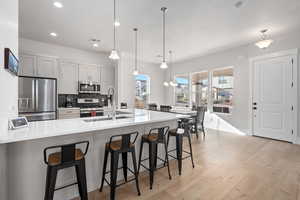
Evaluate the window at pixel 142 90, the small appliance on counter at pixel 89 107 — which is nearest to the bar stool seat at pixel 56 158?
the small appliance on counter at pixel 89 107

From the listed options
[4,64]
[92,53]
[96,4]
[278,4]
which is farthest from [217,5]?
[92,53]

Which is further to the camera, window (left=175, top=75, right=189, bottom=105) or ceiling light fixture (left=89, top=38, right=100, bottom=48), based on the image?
window (left=175, top=75, right=189, bottom=105)

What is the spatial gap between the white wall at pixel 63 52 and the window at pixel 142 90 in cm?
167

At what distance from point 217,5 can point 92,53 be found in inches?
177

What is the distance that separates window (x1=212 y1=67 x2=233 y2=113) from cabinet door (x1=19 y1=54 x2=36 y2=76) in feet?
20.3

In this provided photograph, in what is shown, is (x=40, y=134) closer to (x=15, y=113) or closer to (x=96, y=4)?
(x=15, y=113)

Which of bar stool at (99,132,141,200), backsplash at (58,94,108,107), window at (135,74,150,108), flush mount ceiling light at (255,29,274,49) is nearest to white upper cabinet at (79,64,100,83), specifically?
backsplash at (58,94,108,107)

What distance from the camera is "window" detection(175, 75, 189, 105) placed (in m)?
7.09

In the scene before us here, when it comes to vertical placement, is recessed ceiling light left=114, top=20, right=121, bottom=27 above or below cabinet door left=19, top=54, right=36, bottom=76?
above

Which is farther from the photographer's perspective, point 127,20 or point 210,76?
point 210,76

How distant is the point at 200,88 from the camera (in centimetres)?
647

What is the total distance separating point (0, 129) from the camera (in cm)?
124

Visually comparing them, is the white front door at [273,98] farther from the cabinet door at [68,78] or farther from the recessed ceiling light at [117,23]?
the cabinet door at [68,78]

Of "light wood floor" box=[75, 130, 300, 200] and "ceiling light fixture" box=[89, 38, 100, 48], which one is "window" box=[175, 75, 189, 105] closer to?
"light wood floor" box=[75, 130, 300, 200]
